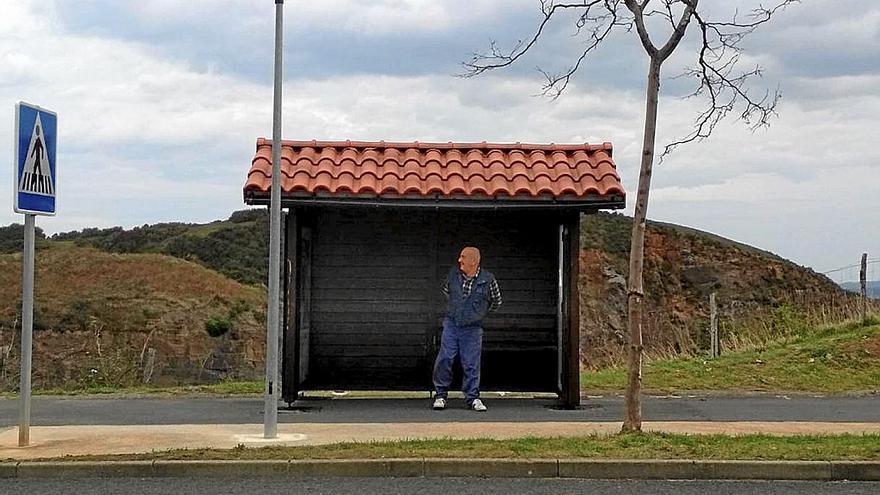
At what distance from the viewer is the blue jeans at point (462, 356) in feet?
45.1

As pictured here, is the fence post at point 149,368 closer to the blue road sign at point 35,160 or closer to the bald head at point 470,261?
the bald head at point 470,261

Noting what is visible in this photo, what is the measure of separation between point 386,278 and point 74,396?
180 inches

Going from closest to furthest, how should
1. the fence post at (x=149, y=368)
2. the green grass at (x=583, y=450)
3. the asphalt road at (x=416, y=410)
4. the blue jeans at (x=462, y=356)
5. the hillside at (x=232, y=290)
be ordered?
the green grass at (x=583, y=450)
the asphalt road at (x=416, y=410)
the blue jeans at (x=462, y=356)
the fence post at (x=149, y=368)
the hillside at (x=232, y=290)

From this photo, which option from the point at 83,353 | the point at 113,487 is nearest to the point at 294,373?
the point at 113,487

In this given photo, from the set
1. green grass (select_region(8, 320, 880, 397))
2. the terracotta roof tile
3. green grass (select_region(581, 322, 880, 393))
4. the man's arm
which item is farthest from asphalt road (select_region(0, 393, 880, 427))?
the terracotta roof tile

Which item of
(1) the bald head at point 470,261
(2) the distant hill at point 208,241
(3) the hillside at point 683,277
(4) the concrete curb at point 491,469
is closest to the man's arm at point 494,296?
(1) the bald head at point 470,261

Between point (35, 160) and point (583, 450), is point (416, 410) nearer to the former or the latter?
point (583, 450)

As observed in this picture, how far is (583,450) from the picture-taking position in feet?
32.8

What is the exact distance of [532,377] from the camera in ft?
50.1

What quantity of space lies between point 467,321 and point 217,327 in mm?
26845

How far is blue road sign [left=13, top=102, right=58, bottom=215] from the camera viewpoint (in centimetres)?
1040

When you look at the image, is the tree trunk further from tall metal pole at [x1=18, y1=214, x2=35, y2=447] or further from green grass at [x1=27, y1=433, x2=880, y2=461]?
tall metal pole at [x1=18, y1=214, x2=35, y2=447]

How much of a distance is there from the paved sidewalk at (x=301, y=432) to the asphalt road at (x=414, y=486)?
1013 millimetres

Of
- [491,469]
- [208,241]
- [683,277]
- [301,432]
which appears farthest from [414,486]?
[208,241]
